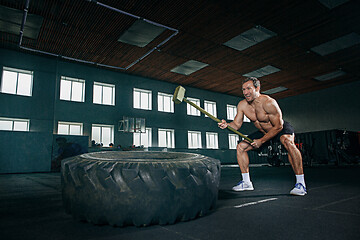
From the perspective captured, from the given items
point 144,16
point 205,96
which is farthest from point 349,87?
point 144,16

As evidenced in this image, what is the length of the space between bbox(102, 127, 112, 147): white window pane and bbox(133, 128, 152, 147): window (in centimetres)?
111

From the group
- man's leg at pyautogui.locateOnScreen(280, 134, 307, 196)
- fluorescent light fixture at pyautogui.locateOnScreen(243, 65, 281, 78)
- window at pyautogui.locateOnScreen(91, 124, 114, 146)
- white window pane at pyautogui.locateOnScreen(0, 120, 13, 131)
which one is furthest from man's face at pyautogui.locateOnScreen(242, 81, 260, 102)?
white window pane at pyautogui.locateOnScreen(0, 120, 13, 131)

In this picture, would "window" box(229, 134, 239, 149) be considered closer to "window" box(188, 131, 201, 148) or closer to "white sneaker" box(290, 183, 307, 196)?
"window" box(188, 131, 201, 148)

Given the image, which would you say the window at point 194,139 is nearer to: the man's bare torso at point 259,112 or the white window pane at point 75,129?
the white window pane at point 75,129

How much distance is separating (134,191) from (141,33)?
6.12 metres

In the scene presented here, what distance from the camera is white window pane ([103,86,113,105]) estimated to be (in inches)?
355

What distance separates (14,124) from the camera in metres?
7.14

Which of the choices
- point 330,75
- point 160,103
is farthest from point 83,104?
point 330,75

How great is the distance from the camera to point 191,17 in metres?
5.63

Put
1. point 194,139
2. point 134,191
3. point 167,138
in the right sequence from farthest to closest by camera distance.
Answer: point 194,139 → point 167,138 → point 134,191

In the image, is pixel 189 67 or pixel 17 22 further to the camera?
pixel 189 67

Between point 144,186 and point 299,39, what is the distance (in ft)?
24.9

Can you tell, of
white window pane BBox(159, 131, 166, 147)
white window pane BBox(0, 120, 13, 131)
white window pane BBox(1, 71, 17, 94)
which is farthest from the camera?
white window pane BBox(159, 131, 166, 147)

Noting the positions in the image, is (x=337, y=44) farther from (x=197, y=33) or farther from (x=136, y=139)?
(x=136, y=139)
